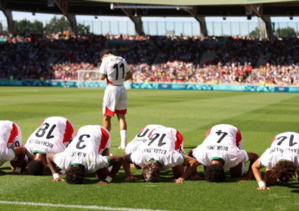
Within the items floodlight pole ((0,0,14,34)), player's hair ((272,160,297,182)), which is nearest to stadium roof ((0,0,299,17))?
floodlight pole ((0,0,14,34))

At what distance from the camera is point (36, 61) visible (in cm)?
6169

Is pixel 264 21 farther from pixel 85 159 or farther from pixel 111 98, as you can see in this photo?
pixel 85 159

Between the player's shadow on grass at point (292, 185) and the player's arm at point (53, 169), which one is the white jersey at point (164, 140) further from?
the player's shadow on grass at point (292, 185)

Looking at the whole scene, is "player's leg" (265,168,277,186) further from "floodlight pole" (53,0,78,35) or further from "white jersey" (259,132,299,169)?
"floodlight pole" (53,0,78,35)

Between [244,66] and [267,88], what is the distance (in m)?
6.88

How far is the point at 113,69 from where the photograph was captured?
406 inches

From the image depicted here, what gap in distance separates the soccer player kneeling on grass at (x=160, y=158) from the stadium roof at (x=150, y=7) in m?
48.4

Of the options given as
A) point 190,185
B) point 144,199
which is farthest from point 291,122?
point 144,199

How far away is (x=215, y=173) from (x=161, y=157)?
0.86 meters

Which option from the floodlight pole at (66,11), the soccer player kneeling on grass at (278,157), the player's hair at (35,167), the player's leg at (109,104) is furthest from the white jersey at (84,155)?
the floodlight pole at (66,11)

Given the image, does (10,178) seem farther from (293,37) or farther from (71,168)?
(293,37)

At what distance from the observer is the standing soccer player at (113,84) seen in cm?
1030

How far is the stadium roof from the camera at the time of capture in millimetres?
57062

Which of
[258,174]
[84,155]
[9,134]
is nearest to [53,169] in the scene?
[84,155]
